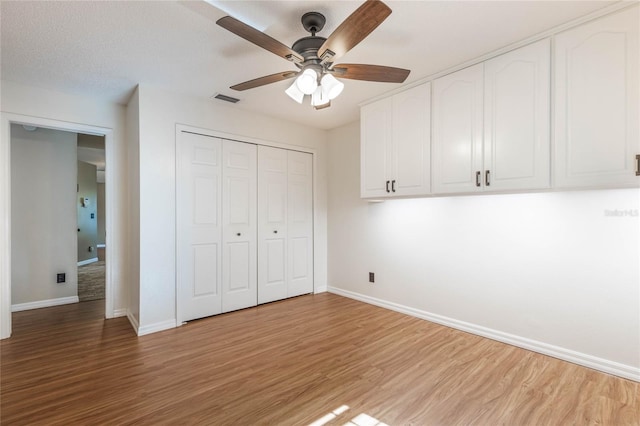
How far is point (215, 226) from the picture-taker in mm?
3434

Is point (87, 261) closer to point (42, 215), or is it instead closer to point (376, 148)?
point (42, 215)

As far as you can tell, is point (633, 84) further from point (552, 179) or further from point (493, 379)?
point (493, 379)

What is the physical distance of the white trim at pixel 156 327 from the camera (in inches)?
114

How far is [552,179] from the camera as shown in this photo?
6.98ft

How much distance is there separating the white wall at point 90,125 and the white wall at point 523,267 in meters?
3.04

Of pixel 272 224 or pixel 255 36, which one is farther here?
pixel 272 224

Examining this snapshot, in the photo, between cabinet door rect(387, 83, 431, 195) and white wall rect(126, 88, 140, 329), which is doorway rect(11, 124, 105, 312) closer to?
white wall rect(126, 88, 140, 329)

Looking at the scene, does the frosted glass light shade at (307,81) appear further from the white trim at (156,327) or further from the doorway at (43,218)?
the doorway at (43,218)

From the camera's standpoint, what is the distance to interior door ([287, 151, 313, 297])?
4145mm

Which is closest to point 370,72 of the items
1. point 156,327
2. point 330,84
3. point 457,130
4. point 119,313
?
point 330,84

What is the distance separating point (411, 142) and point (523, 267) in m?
1.54

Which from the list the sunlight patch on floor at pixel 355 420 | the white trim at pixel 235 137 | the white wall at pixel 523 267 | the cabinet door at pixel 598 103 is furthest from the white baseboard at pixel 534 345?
the white trim at pixel 235 137

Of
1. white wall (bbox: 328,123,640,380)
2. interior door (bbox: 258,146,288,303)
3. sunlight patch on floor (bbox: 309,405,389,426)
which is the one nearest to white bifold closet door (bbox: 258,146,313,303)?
interior door (bbox: 258,146,288,303)

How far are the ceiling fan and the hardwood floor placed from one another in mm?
2020
